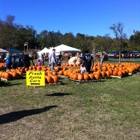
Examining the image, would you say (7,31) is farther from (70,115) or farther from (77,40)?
(70,115)

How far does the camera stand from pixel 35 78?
30.4ft

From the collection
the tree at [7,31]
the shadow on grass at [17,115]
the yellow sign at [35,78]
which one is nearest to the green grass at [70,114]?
the shadow on grass at [17,115]

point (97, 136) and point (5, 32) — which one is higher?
point (5, 32)

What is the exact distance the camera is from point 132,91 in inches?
374

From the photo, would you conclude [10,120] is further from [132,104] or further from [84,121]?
[132,104]

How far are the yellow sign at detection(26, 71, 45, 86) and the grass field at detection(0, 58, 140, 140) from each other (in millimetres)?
415

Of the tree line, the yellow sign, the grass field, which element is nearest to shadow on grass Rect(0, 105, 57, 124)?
the grass field

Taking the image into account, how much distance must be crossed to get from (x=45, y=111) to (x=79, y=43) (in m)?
69.9

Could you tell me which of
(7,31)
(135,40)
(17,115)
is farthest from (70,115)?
(135,40)

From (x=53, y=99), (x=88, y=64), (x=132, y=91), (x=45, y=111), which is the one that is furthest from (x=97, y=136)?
(x=88, y=64)

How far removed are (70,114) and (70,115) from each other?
0.28ft

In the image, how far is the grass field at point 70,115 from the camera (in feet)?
16.4

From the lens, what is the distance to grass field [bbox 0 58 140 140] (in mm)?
5004

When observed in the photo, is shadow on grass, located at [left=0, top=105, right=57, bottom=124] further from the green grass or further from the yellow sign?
the yellow sign
